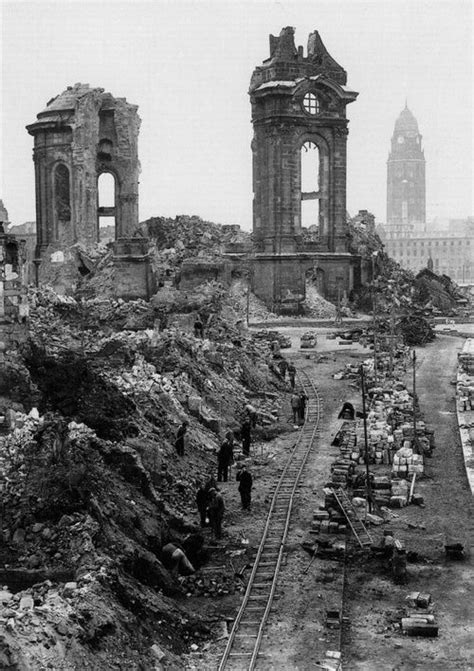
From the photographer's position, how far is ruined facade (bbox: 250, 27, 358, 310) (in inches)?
1865

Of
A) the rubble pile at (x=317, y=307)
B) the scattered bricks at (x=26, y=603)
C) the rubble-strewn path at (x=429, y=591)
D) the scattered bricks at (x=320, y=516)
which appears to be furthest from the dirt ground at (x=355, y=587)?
the rubble pile at (x=317, y=307)

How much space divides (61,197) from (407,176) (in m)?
119

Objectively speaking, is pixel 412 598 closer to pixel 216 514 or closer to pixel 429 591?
pixel 429 591

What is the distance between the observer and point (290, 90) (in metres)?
47.2

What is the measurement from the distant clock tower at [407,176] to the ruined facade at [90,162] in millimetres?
→ 113453

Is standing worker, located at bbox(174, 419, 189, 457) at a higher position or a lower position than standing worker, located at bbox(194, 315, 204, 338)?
lower

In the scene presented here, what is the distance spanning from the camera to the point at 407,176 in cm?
15925

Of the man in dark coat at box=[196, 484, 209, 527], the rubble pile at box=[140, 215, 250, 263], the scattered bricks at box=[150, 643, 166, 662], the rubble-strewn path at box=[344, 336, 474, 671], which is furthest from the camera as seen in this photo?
the rubble pile at box=[140, 215, 250, 263]

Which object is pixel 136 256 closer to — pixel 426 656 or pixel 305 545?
pixel 305 545

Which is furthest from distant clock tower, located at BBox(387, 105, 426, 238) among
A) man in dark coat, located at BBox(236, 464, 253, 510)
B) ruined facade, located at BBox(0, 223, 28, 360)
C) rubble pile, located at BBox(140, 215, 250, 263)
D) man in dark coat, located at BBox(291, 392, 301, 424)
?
ruined facade, located at BBox(0, 223, 28, 360)

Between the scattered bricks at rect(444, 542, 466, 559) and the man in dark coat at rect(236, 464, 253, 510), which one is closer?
the scattered bricks at rect(444, 542, 466, 559)

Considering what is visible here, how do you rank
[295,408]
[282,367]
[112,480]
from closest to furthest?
[112,480] < [295,408] < [282,367]

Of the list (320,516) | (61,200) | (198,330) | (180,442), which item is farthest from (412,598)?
(61,200)

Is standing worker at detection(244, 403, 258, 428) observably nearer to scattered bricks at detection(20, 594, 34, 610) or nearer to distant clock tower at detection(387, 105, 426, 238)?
scattered bricks at detection(20, 594, 34, 610)
